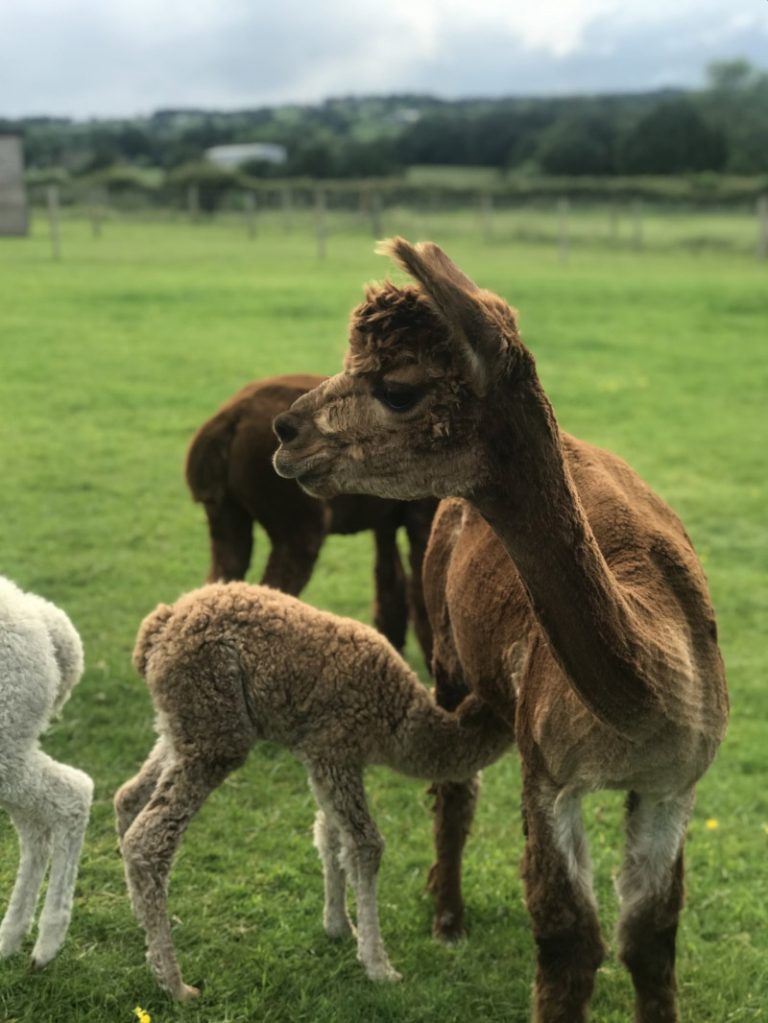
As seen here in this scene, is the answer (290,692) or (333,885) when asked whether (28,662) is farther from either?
(333,885)

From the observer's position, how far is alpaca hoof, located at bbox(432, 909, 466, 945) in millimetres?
3675

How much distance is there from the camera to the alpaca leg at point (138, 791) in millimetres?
3559

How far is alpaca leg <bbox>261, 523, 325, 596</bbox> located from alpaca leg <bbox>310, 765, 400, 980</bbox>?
1628mm

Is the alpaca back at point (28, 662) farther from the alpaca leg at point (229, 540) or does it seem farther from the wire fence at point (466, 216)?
the wire fence at point (466, 216)

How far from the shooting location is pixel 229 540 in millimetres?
5152

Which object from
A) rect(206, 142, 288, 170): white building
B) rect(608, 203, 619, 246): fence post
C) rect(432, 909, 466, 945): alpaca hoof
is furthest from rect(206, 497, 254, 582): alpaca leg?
rect(206, 142, 288, 170): white building

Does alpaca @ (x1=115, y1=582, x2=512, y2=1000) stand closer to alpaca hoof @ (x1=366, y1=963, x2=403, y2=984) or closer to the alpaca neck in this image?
alpaca hoof @ (x1=366, y1=963, x2=403, y2=984)

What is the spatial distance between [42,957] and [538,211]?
3759 cm

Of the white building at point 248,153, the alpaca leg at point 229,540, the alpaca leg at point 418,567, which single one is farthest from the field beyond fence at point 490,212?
the alpaca leg at point 229,540

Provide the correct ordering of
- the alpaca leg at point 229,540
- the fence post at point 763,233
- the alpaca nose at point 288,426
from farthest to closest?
1. the fence post at point 763,233
2. the alpaca leg at point 229,540
3. the alpaca nose at point 288,426

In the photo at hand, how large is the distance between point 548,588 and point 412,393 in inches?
19.9

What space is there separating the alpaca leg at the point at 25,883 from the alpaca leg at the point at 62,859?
0.20ft

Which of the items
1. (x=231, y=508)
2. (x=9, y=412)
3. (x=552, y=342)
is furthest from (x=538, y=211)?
(x=231, y=508)

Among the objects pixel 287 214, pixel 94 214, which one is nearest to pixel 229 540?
pixel 94 214
